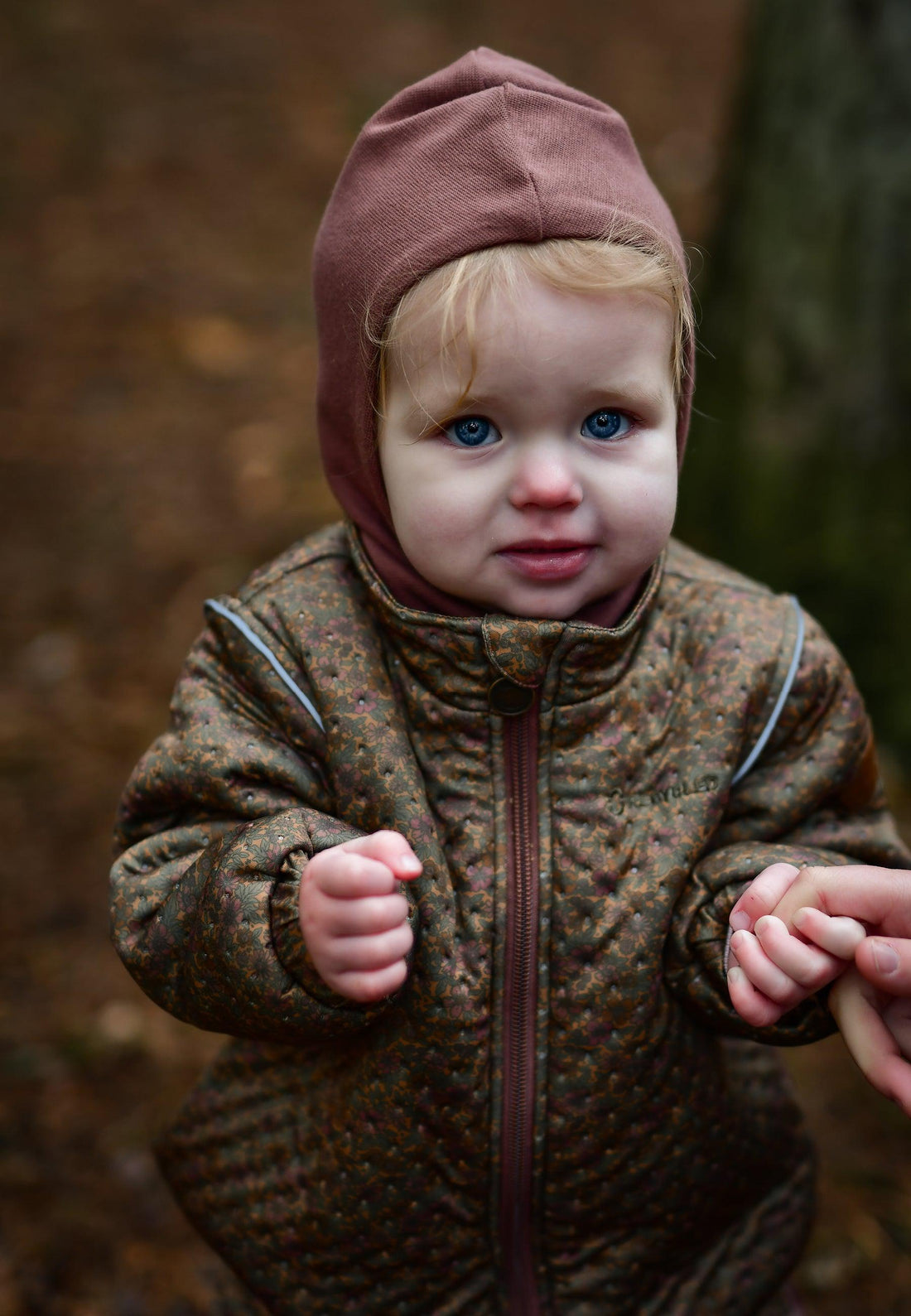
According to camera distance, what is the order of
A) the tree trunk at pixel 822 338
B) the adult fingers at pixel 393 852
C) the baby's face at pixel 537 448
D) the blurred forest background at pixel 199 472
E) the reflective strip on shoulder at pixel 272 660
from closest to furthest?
the adult fingers at pixel 393 852, the baby's face at pixel 537 448, the reflective strip on shoulder at pixel 272 660, the blurred forest background at pixel 199 472, the tree trunk at pixel 822 338

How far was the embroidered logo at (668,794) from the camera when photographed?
176 centimetres

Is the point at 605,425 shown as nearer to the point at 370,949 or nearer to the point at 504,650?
Result: the point at 504,650

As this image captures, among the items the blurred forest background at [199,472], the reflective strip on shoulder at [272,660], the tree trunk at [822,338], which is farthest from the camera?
the tree trunk at [822,338]

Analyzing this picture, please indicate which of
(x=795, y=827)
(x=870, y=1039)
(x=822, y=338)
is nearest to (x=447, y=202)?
(x=795, y=827)

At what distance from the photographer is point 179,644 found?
14.5 ft

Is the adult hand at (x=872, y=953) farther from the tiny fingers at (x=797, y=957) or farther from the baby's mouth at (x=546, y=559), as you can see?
the baby's mouth at (x=546, y=559)

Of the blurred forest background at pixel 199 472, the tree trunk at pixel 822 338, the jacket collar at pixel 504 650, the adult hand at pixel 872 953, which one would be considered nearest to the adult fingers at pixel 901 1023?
the adult hand at pixel 872 953

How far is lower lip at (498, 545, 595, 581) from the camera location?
1.63 meters

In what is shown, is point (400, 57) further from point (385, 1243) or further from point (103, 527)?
point (385, 1243)

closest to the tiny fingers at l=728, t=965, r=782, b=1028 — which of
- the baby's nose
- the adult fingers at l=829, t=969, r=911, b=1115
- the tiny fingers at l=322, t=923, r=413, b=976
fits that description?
the adult fingers at l=829, t=969, r=911, b=1115

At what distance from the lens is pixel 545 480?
5.08ft

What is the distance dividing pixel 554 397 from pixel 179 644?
3.07 metres

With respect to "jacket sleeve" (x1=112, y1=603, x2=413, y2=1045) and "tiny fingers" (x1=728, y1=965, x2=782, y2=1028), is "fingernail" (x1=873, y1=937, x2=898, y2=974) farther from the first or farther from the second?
"jacket sleeve" (x1=112, y1=603, x2=413, y2=1045)

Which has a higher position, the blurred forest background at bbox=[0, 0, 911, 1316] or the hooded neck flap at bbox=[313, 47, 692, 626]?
the hooded neck flap at bbox=[313, 47, 692, 626]
